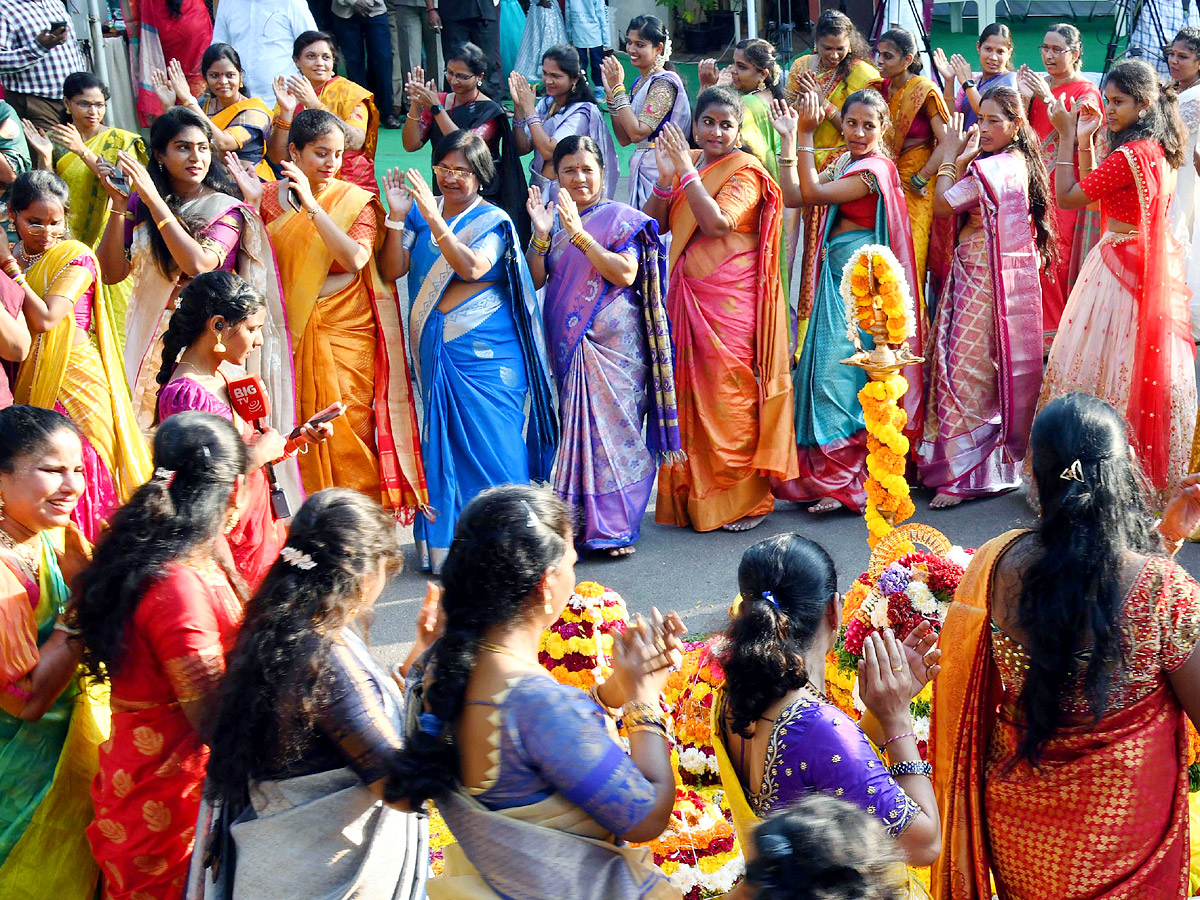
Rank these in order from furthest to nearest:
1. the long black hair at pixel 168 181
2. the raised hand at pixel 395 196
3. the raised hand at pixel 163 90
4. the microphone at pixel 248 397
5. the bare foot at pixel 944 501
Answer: the raised hand at pixel 163 90 < the bare foot at pixel 944 501 < the raised hand at pixel 395 196 < the long black hair at pixel 168 181 < the microphone at pixel 248 397

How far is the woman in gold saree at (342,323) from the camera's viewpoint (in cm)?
493

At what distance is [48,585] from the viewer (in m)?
2.57

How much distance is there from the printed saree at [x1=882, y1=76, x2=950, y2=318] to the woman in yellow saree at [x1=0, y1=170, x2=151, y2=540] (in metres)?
3.86

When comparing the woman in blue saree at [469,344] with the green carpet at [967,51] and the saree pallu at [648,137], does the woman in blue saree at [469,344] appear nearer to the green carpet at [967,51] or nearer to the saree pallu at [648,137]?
the saree pallu at [648,137]

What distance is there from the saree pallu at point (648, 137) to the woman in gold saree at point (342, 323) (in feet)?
7.93

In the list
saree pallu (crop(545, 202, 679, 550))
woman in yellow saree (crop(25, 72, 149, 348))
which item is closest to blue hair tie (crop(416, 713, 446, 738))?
saree pallu (crop(545, 202, 679, 550))

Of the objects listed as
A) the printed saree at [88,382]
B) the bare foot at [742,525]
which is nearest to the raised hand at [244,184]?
the printed saree at [88,382]

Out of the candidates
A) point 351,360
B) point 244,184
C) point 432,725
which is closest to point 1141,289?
point 351,360

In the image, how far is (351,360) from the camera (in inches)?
200

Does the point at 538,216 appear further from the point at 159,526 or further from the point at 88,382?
the point at 159,526

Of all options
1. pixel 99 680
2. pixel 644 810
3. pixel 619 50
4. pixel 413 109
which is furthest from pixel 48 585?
pixel 619 50

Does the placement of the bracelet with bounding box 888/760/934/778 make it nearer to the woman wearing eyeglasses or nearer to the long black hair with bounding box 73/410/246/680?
the long black hair with bounding box 73/410/246/680

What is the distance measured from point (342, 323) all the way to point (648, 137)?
9.21 ft

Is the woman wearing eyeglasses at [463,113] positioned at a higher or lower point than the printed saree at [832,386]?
higher
